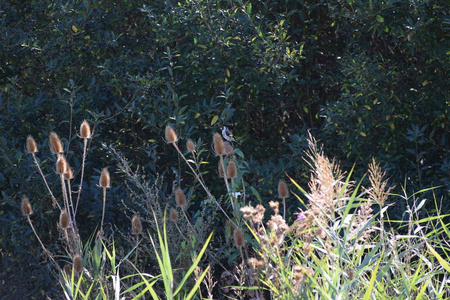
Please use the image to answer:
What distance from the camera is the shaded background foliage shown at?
4469 millimetres

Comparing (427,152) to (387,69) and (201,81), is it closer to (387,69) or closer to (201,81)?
(387,69)

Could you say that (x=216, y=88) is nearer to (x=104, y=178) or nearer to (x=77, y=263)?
(x=104, y=178)

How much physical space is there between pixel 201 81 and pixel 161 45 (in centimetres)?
43

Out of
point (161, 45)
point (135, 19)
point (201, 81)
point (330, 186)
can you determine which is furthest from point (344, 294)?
point (135, 19)

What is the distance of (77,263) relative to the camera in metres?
3.10

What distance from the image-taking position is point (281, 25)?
4.58 m

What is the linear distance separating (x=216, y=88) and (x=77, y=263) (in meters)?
2.10

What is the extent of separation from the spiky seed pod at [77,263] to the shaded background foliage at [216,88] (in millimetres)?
1498

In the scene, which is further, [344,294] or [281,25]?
[281,25]

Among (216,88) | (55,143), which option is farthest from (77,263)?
(216,88)

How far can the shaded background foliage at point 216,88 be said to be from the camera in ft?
14.7

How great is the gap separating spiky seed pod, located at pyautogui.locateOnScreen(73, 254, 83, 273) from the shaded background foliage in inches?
59.0

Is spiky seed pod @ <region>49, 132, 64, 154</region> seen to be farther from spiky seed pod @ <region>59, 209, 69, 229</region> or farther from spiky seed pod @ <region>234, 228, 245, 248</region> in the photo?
spiky seed pod @ <region>234, 228, 245, 248</region>

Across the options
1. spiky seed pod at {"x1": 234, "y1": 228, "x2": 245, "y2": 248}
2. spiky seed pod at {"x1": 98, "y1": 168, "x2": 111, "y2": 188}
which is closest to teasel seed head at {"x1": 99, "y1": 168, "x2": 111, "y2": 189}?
spiky seed pod at {"x1": 98, "y1": 168, "x2": 111, "y2": 188}
